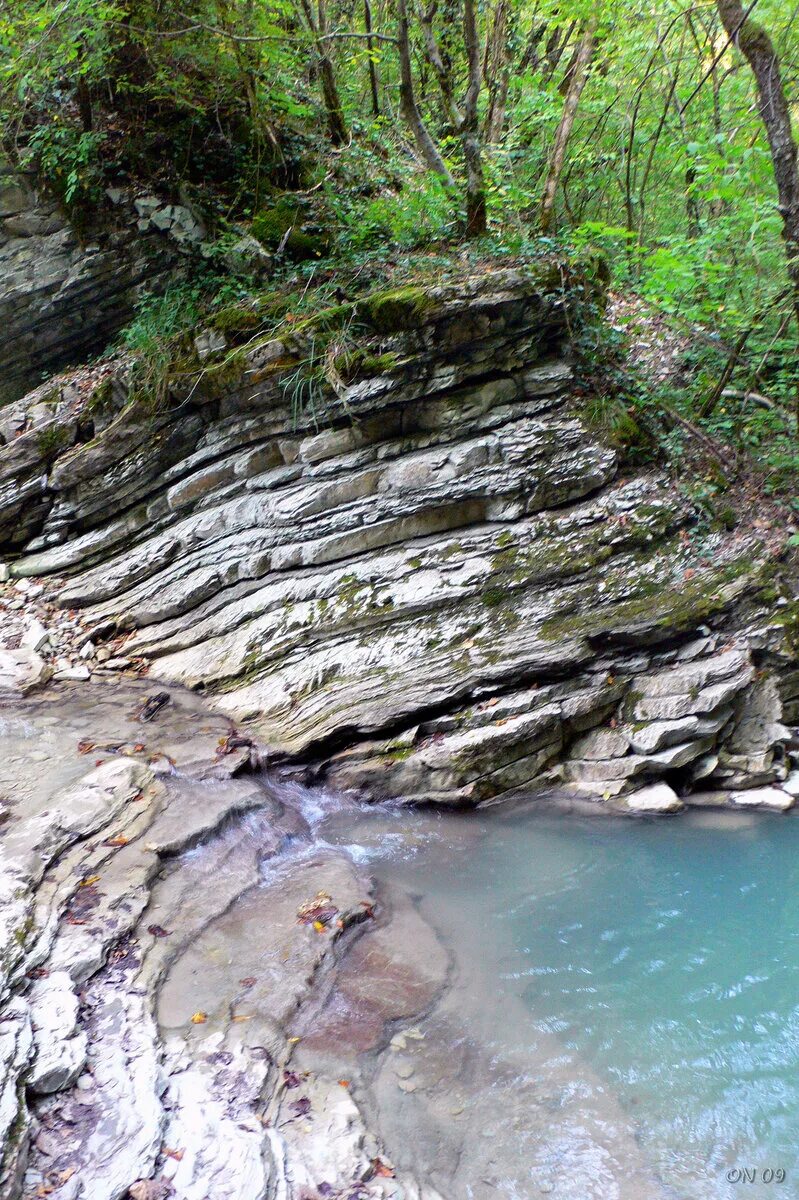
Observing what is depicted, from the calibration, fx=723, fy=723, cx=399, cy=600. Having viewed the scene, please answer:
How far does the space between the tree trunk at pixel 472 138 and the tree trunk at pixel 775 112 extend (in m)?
2.62

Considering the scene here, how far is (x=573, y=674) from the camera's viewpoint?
6.81m

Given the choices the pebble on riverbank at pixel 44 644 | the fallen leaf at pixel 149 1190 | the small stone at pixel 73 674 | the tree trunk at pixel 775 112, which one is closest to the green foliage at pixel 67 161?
the pebble on riverbank at pixel 44 644

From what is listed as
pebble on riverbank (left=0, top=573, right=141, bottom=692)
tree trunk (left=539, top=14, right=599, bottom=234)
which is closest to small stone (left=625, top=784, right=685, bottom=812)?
pebble on riverbank (left=0, top=573, right=141, bottom=692)

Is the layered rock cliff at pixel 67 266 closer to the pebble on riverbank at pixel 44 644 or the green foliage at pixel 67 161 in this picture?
the green foliage at pixel 67 161

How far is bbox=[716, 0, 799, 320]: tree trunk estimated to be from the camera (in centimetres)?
725

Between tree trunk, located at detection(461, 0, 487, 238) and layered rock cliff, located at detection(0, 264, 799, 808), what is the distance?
173 cm

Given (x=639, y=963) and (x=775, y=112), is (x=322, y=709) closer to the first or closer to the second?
(x=639, y=963)

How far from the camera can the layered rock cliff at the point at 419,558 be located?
662 cm

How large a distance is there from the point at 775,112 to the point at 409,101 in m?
4.11

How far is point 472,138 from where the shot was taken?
8.45 m

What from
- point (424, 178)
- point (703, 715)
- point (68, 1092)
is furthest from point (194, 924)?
point (424, 178)

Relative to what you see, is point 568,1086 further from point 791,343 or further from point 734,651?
point 791,343

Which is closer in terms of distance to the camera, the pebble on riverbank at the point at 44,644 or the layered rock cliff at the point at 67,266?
the pebble on riverbank at the point at 44,644

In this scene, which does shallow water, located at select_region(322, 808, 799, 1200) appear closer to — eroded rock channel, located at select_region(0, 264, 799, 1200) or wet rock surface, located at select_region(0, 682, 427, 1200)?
eroded rock channel, located at select_region(0, 264, 799, 1200)
